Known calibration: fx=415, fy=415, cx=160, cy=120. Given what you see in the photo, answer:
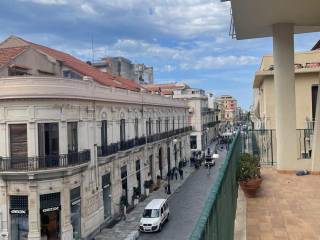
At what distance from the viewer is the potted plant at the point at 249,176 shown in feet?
30.8

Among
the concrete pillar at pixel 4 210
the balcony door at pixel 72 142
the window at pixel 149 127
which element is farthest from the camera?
the window at pixel 149 127

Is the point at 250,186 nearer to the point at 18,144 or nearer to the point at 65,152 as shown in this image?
the point at 65,152

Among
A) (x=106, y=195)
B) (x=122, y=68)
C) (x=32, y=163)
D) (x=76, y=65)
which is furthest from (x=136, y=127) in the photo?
(x=122, y=68)

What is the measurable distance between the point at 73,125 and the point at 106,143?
476cm

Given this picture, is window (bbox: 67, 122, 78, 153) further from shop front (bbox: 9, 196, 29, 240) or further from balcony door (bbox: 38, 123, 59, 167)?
shop front (bbox: 9, 196, 29, 240)

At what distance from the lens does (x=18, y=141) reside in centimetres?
2144

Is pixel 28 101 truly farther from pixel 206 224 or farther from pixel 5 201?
pixel 206 224

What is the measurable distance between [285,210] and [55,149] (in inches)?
623

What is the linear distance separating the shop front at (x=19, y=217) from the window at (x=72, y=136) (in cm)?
373

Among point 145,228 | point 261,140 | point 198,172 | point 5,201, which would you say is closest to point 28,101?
point 5,201

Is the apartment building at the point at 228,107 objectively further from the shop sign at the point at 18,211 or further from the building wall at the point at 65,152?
the shop sign at the point at 18,211

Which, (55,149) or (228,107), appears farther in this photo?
(228,107)

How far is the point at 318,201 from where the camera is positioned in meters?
9.10

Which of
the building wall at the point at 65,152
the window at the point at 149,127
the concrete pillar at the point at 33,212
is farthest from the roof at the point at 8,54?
the window at the point at 149,127
